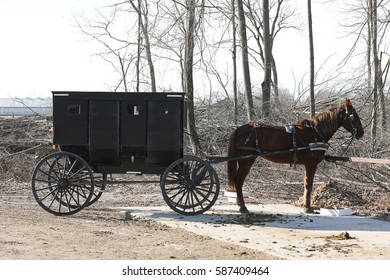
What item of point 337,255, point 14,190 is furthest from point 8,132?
point 337,255

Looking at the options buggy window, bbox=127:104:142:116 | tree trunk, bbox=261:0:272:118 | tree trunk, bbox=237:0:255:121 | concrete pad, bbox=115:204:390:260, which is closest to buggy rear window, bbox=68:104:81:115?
buggy window, bbox=127:104:142:116

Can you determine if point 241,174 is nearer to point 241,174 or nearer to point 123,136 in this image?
point 241,174

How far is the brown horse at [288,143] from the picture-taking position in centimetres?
1289

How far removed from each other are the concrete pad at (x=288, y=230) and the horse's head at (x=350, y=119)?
1735 millimetres

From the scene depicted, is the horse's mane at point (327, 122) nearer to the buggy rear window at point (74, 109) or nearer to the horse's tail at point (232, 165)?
the horse's tail at point (232, 165)

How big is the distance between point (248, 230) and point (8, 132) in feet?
52.3

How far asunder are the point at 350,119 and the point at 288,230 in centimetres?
298

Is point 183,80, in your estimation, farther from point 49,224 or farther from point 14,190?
point 49,224

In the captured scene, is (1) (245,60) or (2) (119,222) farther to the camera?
(1) (245,60)

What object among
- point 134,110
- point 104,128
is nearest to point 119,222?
Result: point 104,128

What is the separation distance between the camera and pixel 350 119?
1300 centimetres

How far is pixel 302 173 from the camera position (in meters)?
17.3

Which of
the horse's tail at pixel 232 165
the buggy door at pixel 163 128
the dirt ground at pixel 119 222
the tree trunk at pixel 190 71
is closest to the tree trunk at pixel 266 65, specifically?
the tree trunk at pixel 190 71

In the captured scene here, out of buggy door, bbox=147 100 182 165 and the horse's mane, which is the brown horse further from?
buggy door, bbox=147 100 182 165
